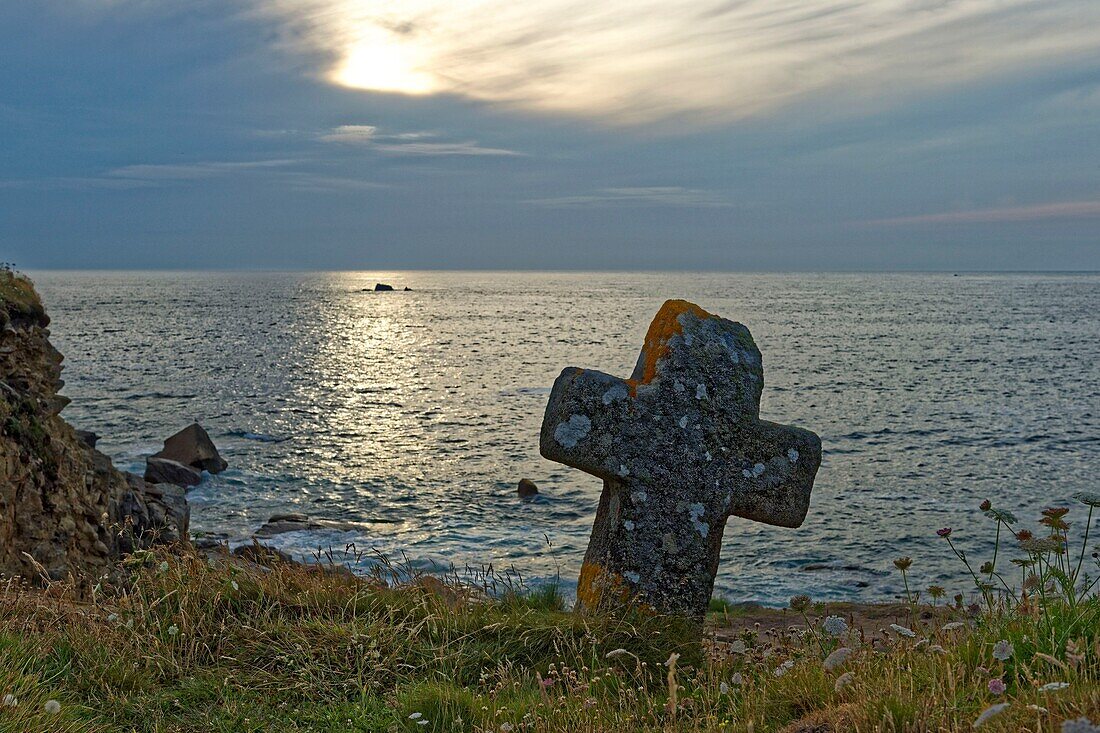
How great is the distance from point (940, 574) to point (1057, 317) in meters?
105

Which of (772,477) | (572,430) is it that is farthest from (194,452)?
(772,477)

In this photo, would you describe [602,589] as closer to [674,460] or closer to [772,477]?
[674,460]

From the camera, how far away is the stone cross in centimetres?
635

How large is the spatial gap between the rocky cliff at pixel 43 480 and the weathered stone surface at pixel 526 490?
10.2 metres

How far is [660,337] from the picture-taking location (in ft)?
22.2

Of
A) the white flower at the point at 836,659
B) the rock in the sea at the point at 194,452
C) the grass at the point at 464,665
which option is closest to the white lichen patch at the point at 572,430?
the grass at the point at 464,665

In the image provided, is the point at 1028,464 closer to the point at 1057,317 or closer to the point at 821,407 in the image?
the point at 821,407

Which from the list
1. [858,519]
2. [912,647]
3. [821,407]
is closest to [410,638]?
[912,647]

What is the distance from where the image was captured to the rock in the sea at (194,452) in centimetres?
2556

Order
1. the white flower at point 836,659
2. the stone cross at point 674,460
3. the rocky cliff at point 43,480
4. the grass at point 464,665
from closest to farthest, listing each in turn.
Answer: the grass at point 464,665, the white flower at point 836,659, the stone cross at point 674,460, the rocky cliff at point 43,480

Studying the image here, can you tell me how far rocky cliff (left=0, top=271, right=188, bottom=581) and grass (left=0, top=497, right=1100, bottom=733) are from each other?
10.9 ft

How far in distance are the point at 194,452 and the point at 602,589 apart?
22.7 meters

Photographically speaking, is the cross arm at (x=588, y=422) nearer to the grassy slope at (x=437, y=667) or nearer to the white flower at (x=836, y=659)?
the grassy slope at (x=437, y=667)

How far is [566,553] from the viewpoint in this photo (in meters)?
18.0
